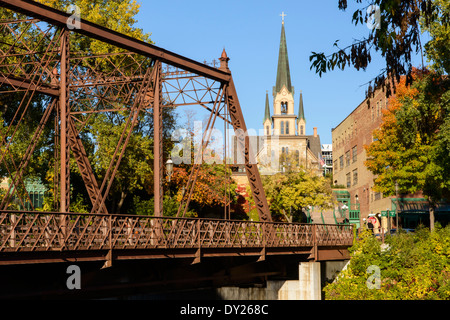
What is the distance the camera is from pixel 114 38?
23.1 metres

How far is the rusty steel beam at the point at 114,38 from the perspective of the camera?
1970 cm

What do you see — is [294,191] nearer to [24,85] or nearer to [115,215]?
[24,85]

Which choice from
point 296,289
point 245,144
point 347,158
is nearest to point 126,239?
point 245,144

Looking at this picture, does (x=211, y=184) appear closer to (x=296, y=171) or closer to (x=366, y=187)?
(x=296, y=171)

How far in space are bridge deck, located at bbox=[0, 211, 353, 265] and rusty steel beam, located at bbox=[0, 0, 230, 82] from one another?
588 cm

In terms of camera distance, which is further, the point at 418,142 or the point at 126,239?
the point at 418,142

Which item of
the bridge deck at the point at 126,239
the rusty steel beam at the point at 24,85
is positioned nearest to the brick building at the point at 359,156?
the bridge deck at the point at 126,239

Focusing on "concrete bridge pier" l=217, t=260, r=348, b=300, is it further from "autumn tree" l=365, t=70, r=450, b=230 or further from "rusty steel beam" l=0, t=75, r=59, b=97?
"rusty steel beam" l=0, t=75, r=59, b=97

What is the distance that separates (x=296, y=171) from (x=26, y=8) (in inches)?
1784

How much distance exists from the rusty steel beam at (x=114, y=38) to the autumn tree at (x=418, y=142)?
12694 millimetres

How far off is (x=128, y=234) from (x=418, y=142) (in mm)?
26848

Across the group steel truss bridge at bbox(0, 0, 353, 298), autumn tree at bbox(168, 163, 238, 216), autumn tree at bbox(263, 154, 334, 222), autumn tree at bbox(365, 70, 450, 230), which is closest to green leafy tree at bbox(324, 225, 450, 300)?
steel truss bridge at bbox(0, 0, 353, 298)

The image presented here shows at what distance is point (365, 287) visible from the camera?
1265 inches
